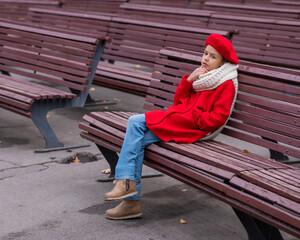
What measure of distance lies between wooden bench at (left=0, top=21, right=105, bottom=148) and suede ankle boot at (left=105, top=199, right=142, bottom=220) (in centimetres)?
180

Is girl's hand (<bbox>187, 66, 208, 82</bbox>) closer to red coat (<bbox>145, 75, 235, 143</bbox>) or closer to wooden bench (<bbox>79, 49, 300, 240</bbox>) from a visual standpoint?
red coat (<bbox>145, 75, 235, 143</bbox>)

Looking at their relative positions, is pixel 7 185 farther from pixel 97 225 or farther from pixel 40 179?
pixel 97 225

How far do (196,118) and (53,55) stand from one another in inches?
111

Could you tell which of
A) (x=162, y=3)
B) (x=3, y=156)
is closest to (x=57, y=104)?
(x=3, y=156)

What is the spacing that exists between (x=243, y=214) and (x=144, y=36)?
4.50m

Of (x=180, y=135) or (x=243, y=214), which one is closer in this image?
(x=243, y=214)

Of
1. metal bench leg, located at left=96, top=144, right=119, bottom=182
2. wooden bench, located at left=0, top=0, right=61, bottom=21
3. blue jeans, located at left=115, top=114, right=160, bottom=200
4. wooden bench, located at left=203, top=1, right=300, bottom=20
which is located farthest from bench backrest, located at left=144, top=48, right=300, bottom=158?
wooden bench, located at left=0, top=0, right=61, bottom=21

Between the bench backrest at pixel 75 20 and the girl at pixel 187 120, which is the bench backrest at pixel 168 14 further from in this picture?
the girl at pixel 187 120

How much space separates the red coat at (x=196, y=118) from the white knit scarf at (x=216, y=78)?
4 cm

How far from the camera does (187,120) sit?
4.04 meters

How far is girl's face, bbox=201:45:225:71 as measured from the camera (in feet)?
13.6

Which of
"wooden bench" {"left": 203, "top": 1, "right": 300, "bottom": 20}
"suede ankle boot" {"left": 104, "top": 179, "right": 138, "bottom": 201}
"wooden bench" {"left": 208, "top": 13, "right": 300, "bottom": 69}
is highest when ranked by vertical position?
"wooden bench" {"left": 203, "top": 1, "right": 300, "bottom": 20}

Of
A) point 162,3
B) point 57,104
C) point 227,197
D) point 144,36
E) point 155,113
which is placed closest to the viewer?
point 227,197

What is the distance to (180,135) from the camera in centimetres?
402
